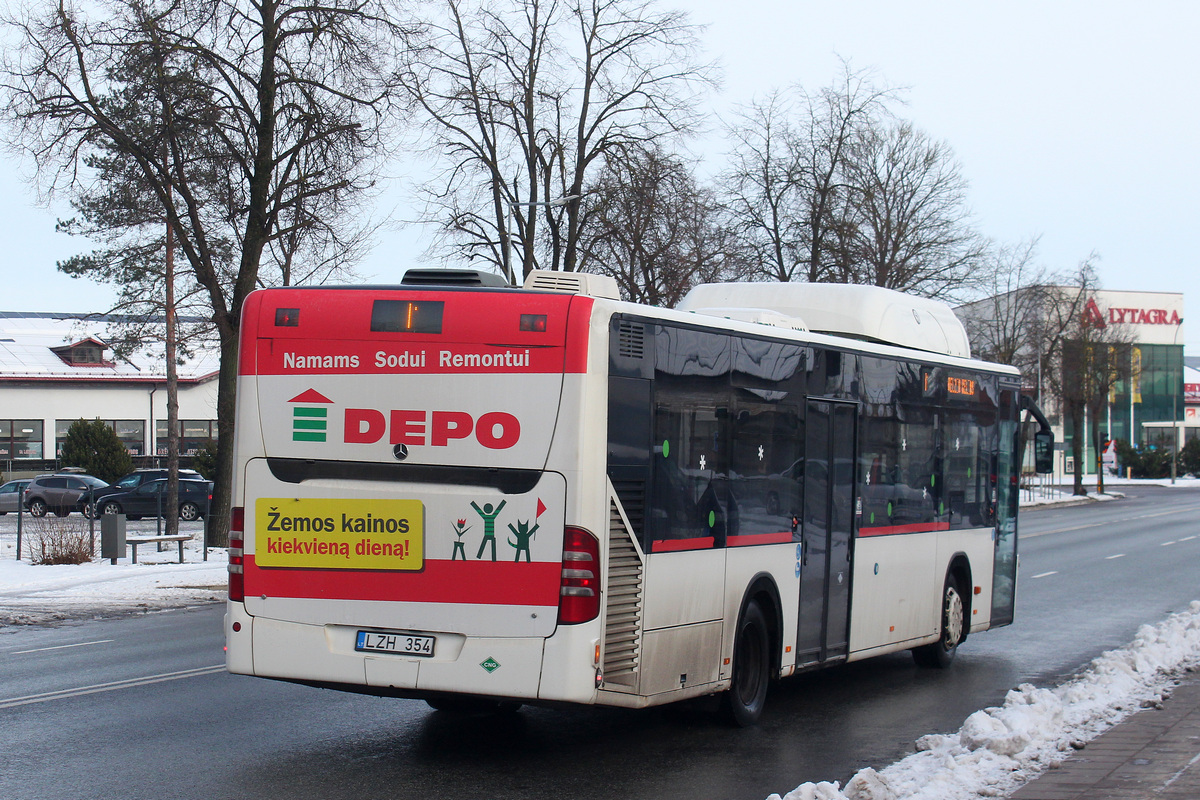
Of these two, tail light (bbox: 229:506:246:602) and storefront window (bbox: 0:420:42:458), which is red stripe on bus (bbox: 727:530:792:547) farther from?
storefront window (bbox: 0:420:42:458)

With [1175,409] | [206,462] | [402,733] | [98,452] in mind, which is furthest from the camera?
[1175,409]

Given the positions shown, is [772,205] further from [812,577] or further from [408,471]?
[408,471]

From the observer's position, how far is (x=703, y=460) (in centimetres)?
795

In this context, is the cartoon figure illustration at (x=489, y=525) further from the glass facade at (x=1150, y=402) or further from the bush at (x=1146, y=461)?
the glass facade at (x=1150, y=402)

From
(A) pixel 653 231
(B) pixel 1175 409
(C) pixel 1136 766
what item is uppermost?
(A) pixel 653 231

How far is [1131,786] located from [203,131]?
19733mm

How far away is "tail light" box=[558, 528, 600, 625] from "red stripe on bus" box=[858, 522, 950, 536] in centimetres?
392

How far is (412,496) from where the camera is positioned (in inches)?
279

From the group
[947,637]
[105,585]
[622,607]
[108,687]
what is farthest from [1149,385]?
[622,607]

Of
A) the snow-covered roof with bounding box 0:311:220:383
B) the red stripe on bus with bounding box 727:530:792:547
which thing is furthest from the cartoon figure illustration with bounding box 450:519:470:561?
the snow-covered roof with bounding box 0:311:220:383

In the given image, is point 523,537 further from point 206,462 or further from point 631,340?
point 206,462

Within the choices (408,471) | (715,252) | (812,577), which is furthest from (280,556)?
(715,252)

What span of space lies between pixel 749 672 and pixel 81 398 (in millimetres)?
61333

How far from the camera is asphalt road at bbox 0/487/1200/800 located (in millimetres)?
6918
